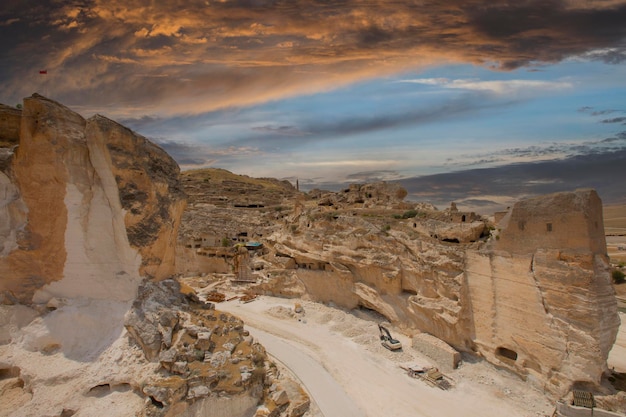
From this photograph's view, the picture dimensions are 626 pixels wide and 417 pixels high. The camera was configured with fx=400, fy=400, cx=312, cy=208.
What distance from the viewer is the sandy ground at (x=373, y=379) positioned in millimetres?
12711

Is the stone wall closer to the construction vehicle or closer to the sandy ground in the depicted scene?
the sandy ground

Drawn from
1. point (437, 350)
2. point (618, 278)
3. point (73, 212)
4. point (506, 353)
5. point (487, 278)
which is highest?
point (73, 212)

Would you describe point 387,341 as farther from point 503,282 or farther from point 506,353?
point 503,282

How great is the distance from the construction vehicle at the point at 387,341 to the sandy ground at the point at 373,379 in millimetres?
249

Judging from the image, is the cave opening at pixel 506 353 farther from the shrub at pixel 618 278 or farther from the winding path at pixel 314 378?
the shrub at pixel 618 278

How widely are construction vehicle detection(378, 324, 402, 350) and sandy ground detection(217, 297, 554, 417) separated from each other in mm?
249

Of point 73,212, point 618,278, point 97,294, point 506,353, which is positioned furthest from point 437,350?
point 618,278

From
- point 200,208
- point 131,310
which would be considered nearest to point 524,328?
point 131,310

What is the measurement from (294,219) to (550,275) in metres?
18.1

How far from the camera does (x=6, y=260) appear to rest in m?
11.8

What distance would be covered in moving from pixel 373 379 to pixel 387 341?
9.87 ft

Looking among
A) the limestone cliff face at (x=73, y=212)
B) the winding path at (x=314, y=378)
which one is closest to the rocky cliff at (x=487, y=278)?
the winding path at (x=314, y=378)

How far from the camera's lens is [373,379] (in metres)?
14.6

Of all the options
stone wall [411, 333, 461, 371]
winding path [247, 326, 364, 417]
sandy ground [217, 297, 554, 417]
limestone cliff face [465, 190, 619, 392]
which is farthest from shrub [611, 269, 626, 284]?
winding path [247, 326, 364, 417]
